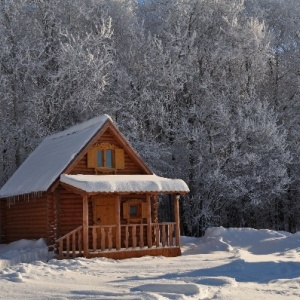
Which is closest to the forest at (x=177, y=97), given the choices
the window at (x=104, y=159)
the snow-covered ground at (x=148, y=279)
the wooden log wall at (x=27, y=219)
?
the wooden log wall at (x=27, y=219)

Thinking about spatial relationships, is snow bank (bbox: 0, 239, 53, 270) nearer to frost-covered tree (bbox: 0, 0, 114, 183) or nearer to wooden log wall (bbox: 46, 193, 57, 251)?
wooden log wall (bbox: 46, 193, 57, 251)

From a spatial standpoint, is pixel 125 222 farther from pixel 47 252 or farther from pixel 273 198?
pixel 273 198

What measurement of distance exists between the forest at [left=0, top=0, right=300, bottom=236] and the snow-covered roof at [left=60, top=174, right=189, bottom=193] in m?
8.91

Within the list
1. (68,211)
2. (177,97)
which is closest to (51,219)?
(68,211)

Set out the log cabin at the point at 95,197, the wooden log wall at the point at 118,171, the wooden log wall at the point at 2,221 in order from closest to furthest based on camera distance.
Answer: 1. the log cabin at the point at 95,197
2. the wooden log wall at the point at 118,171
3. the wooden log wall at the point at 2,221

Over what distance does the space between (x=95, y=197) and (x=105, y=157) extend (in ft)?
5.76

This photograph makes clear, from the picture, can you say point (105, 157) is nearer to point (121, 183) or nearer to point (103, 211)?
point (103, 211)

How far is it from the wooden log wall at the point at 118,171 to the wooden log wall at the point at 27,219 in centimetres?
186

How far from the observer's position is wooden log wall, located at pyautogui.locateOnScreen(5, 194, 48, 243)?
2217 cm

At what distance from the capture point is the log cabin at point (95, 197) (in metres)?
19.7

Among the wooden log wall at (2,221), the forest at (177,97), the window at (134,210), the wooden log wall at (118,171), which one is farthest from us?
the forest at (177,97)

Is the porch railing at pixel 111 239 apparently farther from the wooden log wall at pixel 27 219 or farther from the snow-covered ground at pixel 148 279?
the wooden log wall at pixel 27 219

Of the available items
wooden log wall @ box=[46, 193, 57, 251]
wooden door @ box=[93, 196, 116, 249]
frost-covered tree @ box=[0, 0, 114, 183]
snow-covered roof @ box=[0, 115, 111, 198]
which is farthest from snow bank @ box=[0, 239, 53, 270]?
frost-covered tree @ box=[0, 0, 114, 183]

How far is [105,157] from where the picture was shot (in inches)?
879
